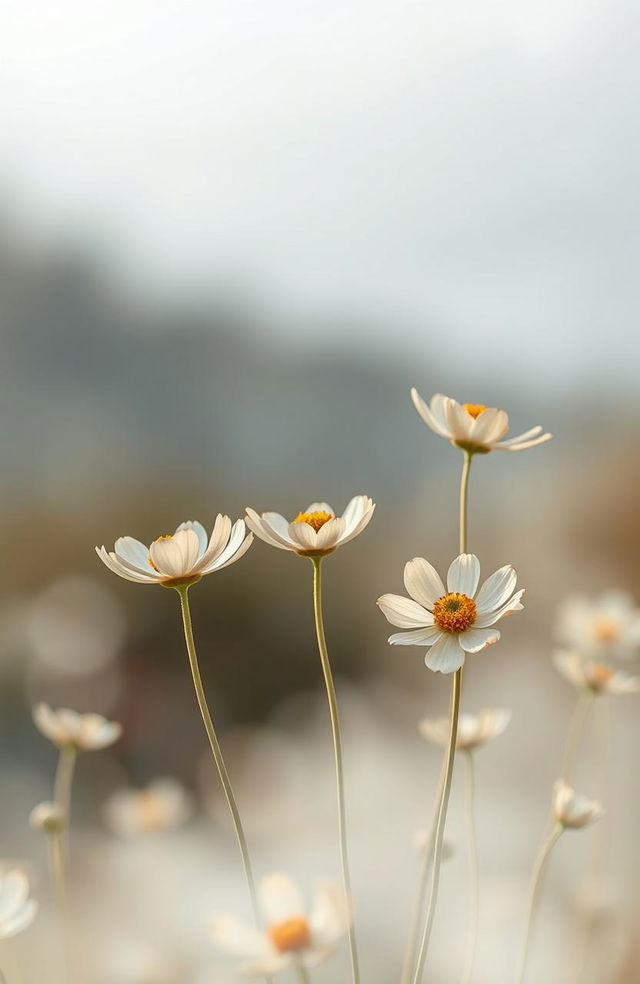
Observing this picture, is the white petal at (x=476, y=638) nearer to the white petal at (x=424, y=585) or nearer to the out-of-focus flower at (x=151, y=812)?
the white petal at (x=424, y=585)

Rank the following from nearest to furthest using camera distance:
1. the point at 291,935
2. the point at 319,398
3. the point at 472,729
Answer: the point at 291,935, the point at 472,729, the point at 319,398

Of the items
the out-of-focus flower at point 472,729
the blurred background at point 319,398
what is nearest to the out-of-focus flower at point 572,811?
the out-of-focus flower at point 472,729

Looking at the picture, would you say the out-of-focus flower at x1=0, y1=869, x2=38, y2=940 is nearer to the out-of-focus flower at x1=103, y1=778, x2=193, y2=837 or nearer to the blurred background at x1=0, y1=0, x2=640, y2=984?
the out-of-focus flower at x1=103, y1=778, x2=193, y2=837

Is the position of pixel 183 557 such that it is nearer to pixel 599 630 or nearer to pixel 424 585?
pixel 424 585

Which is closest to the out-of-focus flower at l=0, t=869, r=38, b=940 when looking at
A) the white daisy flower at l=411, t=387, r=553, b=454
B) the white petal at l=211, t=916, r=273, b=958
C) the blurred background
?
the white petal at l=211, t=916, r=273, b=958

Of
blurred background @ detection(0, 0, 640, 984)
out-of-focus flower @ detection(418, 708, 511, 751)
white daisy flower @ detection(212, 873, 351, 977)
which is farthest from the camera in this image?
blurred background @ detection(0, 0, 640, 984)

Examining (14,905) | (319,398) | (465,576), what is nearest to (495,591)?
(465,576)

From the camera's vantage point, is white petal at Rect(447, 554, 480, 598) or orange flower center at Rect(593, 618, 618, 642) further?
orange flower center at Rect(593, 618, 618, 642)
